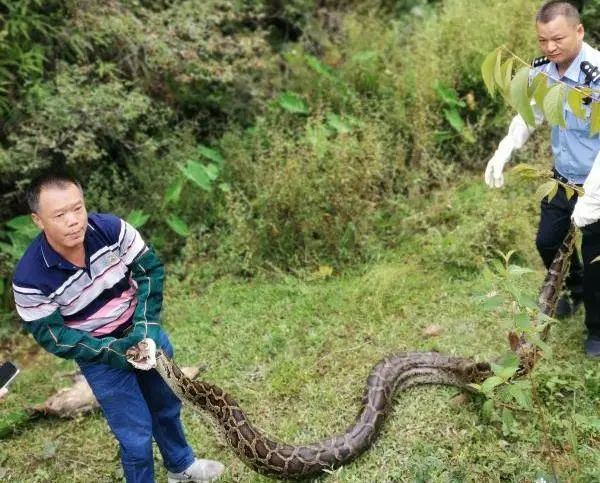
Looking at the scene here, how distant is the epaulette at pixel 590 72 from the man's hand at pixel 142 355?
2.95 m

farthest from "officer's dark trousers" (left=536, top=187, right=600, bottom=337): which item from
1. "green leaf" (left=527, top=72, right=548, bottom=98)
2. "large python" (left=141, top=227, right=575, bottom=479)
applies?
"green leaf" (left=527, top=72, right=548, bottom=98)

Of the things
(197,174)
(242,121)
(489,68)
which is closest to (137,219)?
(197,174)

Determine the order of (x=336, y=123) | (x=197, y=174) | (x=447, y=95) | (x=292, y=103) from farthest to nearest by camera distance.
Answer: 1. (x=292, y=103)
2. (x=447, y=95)
3. (x=336, y=123)
4. (x=197, y=174)

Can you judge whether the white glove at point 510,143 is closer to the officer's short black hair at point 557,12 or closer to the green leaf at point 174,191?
the officer's short black hair at point 557,12

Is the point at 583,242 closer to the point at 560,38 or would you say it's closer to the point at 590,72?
the point at 590,72

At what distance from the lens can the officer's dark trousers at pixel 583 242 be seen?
3.96 m

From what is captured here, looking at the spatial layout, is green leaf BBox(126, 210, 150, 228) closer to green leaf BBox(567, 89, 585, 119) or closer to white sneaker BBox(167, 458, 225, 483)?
white sneaker BBox(167, 458, 225, 483)

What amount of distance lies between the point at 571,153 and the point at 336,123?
3.42 meters

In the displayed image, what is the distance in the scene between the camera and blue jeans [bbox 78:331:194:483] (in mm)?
3197

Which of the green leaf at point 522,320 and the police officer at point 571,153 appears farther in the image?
the police officer at point 571,153

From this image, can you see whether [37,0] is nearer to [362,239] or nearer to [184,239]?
[184,239]

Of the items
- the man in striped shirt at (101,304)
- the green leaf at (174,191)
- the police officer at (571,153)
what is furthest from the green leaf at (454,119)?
the man in striped shirt at (101,304)

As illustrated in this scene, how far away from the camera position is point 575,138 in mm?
3768

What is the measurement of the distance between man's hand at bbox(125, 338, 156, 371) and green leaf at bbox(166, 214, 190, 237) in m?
3.29
